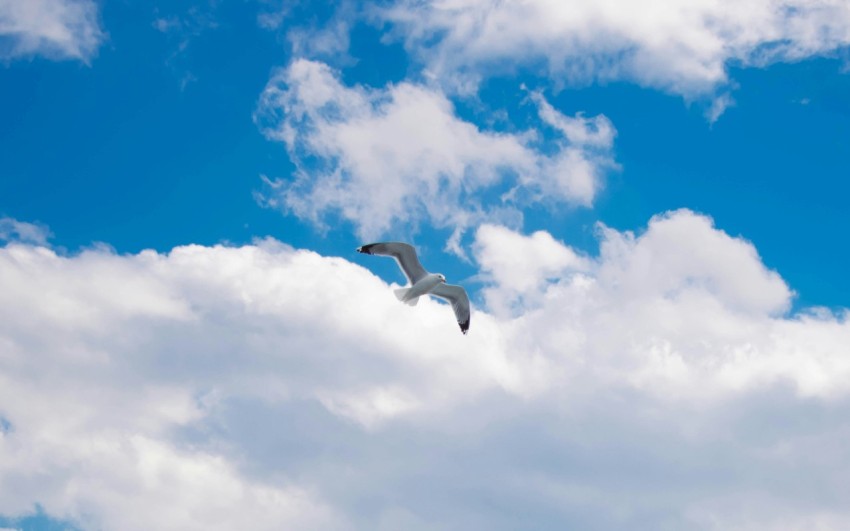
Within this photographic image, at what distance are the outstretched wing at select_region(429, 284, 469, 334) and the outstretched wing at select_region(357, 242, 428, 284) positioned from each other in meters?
3.20

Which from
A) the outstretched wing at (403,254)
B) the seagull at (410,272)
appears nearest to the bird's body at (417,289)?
the seagull at (410,272)

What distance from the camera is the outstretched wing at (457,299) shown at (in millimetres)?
91000

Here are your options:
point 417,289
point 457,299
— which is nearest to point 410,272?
point 417,289

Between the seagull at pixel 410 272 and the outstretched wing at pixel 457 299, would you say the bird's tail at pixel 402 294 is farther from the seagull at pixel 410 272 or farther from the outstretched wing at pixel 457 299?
the outstretched wing at pixel 457 299

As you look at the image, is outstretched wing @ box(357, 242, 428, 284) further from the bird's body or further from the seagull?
the bird's body

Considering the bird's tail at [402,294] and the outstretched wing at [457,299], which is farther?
the outstretched wing at [457,299]

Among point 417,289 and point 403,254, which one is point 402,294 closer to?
point 417,289

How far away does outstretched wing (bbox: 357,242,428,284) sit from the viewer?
85144 millimetres

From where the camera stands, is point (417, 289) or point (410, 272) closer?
point (417, 289)

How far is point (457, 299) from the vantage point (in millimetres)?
93125

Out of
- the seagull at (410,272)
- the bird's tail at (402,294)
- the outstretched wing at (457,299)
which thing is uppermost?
the outstretched wing at (457,299)

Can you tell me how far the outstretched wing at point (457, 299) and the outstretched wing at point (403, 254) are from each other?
3.20 m

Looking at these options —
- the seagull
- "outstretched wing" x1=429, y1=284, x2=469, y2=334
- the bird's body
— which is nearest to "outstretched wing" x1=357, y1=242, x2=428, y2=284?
the seagull

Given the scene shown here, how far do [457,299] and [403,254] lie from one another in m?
9.27
